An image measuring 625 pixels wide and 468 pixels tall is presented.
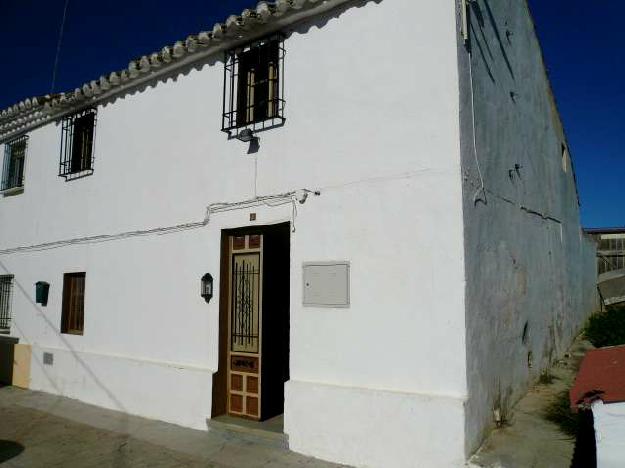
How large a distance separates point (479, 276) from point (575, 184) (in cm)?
1019

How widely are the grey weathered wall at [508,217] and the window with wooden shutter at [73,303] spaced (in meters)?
7.02

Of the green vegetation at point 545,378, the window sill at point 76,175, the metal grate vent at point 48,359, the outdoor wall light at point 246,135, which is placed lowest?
the green vegetation at point 545,378

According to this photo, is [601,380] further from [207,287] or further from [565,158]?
[565,158]

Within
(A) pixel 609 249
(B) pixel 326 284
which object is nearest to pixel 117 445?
(B) pixel 326 284

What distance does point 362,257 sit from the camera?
5.23 metres

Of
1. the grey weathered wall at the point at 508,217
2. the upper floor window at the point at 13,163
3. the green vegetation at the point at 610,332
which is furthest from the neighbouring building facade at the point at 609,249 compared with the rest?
the upper floor window at the point at 13,163

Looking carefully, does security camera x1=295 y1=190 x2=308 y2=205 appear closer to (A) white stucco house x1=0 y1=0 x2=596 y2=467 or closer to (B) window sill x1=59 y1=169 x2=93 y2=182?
(A) white stucco house x1=0 y1=0 x2=596 y2=467

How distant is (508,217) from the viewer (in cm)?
631

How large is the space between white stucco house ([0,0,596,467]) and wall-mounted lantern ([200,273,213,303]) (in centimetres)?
2

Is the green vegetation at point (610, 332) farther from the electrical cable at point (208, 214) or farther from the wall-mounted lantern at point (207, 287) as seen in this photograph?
the wall-mounted lantern at point (207, 287)

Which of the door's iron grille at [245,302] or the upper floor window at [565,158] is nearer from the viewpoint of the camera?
the door's iron grille at [245,302]

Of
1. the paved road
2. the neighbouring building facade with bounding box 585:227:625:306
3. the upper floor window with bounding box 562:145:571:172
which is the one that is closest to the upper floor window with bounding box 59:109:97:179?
the paved road

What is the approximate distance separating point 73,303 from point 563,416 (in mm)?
8145

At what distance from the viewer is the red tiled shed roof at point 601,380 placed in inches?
112
